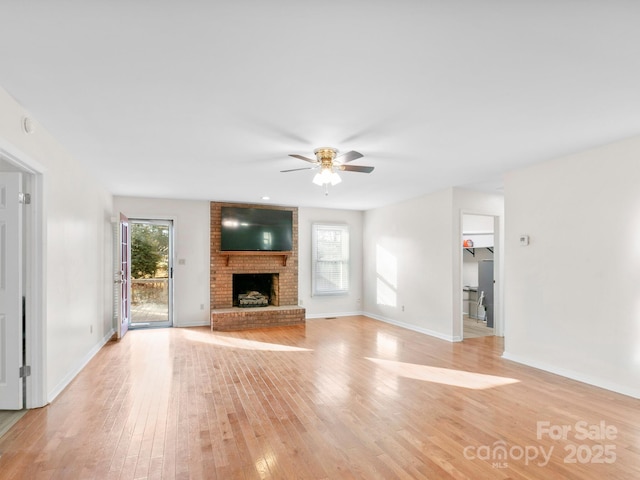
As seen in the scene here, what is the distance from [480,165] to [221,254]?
499 centimetres

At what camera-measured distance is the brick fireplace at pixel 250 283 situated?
665 centimetres

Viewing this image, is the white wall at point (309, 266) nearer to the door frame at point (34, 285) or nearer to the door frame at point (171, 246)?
the door frame at point (171, 246)

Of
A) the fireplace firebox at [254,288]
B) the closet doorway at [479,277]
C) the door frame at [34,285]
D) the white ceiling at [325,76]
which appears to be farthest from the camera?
the fireplace firebox at [254,288]

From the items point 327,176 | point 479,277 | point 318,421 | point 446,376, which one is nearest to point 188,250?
point 327,176

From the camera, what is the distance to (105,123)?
2.94 m

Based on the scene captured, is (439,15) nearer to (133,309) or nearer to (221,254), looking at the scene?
(221,254)

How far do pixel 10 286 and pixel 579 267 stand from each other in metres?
5.60

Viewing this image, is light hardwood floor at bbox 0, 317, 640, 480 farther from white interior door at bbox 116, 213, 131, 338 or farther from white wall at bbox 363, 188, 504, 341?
white wall at bbox 363, 188, 504, 341

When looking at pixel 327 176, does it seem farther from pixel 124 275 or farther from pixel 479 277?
pixel 479 277

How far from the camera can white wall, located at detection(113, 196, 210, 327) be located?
6691 millimetres

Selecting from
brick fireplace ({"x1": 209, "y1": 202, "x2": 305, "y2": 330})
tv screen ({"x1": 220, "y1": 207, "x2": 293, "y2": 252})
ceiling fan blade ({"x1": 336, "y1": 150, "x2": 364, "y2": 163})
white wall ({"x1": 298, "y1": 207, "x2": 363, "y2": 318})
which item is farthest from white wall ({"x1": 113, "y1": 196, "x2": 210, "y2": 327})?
ceiling fan blade ({"x1": 336, "y1": 150, "x2": 364, "y2": 163})

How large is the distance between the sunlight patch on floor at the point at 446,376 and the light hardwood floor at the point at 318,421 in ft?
0.07

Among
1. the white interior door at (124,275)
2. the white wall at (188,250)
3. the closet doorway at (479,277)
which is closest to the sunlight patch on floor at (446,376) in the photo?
the closet doorway at (479,277)

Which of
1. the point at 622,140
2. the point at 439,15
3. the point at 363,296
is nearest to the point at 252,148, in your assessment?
the point at 439,15
